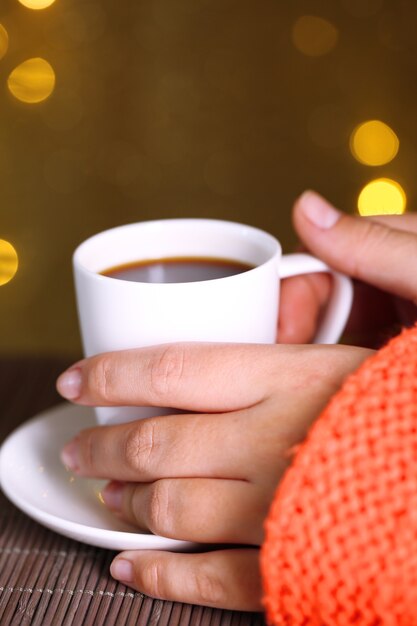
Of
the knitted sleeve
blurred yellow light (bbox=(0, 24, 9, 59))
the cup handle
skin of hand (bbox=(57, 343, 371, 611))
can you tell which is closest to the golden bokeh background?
blurred yellow light (bbox=(0, 24, 9, 59))

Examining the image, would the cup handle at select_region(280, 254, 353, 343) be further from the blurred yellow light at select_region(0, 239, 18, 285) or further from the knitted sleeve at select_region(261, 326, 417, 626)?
the blurred yellow light at select_region(0, 239, 18, 285)

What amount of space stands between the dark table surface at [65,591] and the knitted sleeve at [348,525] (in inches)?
4.2

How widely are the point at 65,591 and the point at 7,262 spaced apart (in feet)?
4.46

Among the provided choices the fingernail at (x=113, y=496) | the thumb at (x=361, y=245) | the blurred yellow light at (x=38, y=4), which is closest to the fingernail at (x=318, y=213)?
the thumb at (x=361, y=245)

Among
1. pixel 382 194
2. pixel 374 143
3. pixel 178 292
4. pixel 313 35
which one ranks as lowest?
pixel 382 194

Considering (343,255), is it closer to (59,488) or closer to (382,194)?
(59,488)

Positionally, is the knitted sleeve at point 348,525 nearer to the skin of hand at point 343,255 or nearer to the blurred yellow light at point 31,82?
the skin of hand at point 343,255

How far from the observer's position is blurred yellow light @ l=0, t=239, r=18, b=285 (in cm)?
188

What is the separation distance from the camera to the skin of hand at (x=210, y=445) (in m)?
0.60

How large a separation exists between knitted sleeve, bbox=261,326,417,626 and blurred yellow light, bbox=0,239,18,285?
4.81 feet

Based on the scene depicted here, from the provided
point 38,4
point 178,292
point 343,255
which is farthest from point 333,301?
point 38,4

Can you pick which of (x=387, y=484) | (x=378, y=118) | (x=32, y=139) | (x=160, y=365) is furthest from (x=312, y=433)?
(x=32, y=139)

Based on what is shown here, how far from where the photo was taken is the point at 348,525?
0.51 meters

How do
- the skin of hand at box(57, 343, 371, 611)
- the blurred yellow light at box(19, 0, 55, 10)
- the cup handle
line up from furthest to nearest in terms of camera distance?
the blurred yellow light at box(19, 0, 55, 10), the cup handle, the skin of hand at box(57, 343, 371, 611)
